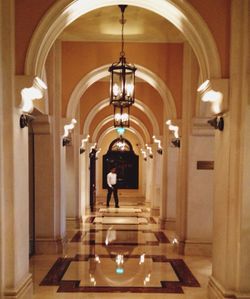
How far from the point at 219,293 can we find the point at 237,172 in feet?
5.03

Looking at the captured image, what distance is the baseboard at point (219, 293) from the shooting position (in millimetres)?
4492

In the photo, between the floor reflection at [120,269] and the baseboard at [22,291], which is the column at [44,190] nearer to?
the floor reflection at [120,269]

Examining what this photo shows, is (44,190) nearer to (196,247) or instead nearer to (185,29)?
(196,247)

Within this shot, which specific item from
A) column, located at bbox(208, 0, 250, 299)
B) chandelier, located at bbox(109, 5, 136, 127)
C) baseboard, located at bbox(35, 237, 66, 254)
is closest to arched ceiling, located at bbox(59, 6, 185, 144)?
chandelier, located at bbox(109, 5, 136, 127)

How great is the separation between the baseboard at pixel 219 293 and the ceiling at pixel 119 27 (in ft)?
16.5

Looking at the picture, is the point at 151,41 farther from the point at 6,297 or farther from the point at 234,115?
the point at 6,297

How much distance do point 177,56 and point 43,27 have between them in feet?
18.1

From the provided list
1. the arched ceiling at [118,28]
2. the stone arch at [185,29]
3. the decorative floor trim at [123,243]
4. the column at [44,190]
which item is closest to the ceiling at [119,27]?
the arched ceiling at [118,28]

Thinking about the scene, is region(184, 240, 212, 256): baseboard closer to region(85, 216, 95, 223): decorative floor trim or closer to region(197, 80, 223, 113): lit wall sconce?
region(197, 80, 223, 113): lit wall sconce

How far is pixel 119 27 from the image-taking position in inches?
335

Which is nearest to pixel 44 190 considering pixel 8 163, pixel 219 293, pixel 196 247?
pixel 196 247

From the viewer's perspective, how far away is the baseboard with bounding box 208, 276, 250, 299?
4492 millimetres

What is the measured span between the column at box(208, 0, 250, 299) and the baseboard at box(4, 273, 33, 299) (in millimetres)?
2395

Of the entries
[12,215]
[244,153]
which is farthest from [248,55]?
[12,215]
